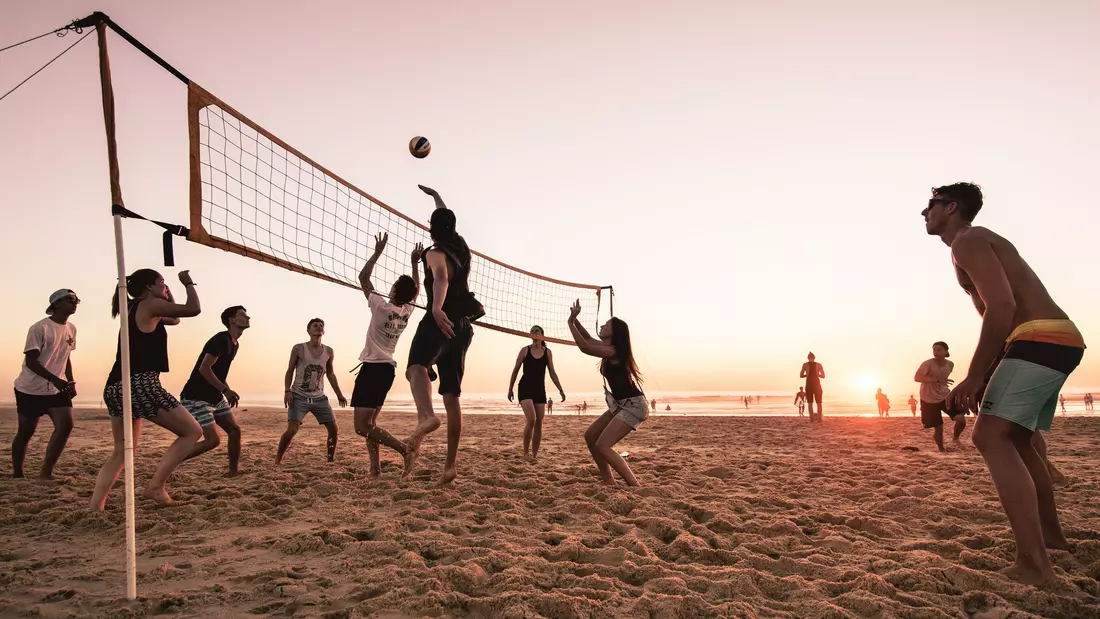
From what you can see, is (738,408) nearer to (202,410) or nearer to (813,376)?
(813,376)

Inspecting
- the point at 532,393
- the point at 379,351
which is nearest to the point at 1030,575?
the point at 379,351

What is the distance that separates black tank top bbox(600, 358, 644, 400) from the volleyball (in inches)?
120

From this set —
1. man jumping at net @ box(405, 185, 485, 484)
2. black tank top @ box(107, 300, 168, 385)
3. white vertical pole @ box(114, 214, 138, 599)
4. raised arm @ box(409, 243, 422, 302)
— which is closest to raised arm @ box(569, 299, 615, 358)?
man jumping at net @ box(405, 185, 485, 484)

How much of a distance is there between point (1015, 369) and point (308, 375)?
5.50 m

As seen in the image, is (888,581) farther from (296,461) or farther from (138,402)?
(296,461)

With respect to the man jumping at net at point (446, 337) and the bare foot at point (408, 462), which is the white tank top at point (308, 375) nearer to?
the bare foot at point (408, 462)

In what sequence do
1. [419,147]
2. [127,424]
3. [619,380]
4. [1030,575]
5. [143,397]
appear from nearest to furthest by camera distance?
[127,424] → [1030,575] → [143,397] → [619,380] → [419,147]

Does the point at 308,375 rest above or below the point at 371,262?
below

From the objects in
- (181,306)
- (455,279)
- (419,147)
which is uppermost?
(419,147)

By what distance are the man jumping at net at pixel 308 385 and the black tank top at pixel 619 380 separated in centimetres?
267

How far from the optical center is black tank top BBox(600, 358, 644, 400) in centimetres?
474

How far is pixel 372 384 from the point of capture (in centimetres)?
518

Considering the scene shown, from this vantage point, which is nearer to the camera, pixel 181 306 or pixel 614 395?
pixel 181 306

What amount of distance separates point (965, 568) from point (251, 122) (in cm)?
463
